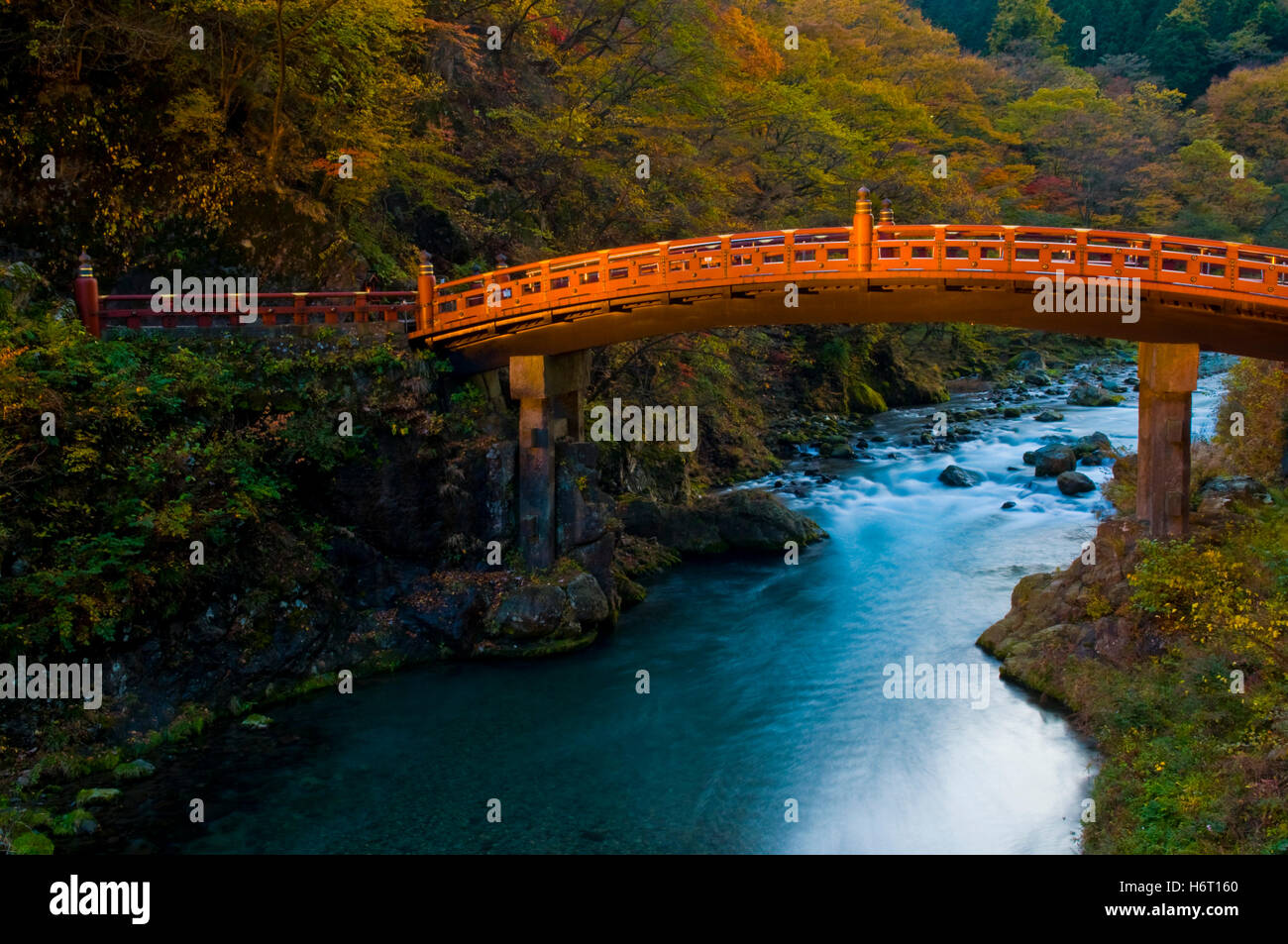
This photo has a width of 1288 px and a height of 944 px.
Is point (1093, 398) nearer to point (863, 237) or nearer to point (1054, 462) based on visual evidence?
point (1054, 462)

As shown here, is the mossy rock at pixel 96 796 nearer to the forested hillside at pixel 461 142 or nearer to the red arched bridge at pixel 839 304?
the red arched bridge at pixel 839 304

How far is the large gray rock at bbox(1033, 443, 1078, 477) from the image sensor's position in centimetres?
3192

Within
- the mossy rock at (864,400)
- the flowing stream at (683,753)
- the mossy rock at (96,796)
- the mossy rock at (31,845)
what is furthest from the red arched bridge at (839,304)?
the mossy rock at (864,400)

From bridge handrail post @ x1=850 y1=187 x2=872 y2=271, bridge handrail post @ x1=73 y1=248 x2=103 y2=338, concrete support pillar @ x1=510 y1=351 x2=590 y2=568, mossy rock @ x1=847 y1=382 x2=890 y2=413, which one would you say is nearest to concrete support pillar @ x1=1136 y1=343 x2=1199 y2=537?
bridge handrail post @ x1=850 y1=187 x2=872 y2=271

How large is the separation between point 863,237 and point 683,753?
8985mm

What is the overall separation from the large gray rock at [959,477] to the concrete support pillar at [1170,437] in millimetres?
13020

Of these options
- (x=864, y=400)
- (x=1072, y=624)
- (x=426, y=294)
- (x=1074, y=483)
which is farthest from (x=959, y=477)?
(x=426, y=294)

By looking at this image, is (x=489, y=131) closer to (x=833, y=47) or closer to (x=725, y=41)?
(x=725, y=41)

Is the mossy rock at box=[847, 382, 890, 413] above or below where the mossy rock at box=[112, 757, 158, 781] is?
above

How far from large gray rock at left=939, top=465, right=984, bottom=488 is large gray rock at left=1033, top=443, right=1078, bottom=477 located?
1.71 meters

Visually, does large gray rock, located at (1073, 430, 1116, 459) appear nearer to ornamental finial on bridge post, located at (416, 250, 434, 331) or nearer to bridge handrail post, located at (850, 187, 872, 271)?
bridge handrail post, located at (850, 187, 872, 271)

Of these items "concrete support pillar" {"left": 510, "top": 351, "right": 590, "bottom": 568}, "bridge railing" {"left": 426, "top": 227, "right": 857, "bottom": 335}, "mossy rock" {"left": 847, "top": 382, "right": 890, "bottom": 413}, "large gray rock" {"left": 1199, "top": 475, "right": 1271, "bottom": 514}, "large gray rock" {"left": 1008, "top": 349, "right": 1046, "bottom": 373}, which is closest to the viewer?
"bridge railing" {"left": 426, "top": 227, "right": 857, "bottom": 335}

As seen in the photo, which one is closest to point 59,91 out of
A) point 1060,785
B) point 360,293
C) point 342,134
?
point 342,134
